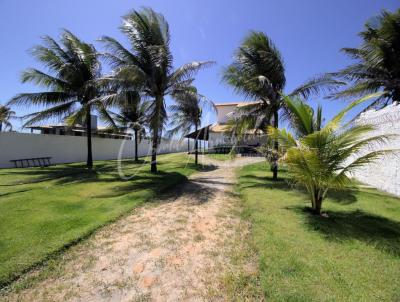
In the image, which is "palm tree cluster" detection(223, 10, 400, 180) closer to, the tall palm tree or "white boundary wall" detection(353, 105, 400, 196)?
the tall palm tree

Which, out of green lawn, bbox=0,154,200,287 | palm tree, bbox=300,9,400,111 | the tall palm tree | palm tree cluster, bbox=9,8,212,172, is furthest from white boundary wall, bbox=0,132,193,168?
palm tree, bbox=300,9,400,111

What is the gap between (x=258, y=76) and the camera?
994cm

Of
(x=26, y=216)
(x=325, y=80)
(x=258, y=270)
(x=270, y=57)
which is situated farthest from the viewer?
(x=270, y=57)

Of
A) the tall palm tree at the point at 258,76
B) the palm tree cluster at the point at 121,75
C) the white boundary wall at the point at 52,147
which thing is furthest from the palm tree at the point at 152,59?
the white boundary wall at the point at 52,147

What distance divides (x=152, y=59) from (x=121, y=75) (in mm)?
1773

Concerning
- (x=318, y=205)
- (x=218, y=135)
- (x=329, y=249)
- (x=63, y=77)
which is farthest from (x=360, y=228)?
(x=218, y=135)

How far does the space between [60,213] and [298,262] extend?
4745 mm

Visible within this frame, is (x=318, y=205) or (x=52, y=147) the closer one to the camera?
(x=318, y=205)

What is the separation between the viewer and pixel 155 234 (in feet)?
14.5

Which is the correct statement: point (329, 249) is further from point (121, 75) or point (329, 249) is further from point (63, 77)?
point (63, 77)

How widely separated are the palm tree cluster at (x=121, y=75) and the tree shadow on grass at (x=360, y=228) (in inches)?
280

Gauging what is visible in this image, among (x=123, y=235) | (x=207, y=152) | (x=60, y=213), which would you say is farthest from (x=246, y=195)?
(x=207, y=152)

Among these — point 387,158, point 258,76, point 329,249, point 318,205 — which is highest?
A: point 258,76

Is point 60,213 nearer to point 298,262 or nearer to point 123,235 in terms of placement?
point 123,235
